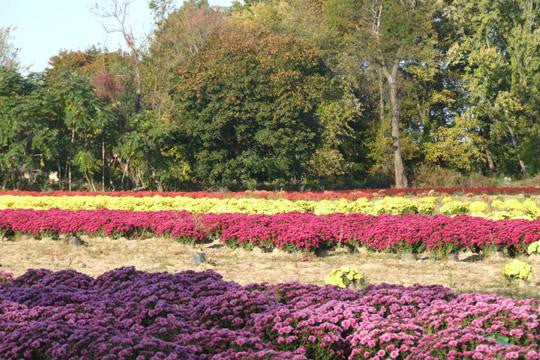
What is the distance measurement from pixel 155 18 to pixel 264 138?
645 inches

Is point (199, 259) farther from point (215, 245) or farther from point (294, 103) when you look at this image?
point (294, 103)

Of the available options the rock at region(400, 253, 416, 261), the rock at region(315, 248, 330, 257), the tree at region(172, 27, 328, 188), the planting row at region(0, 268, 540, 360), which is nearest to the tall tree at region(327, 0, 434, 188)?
the tree at region(172, 27, 328, 188)

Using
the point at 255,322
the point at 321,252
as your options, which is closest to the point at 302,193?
the point at 321,252

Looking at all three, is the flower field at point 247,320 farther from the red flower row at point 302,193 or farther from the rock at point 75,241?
the red flower row at point 302,193

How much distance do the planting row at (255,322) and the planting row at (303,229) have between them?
15.7 feet

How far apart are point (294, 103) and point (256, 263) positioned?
64.9 feet

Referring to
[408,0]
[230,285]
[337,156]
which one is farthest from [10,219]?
[408,0]

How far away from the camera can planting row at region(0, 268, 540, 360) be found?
17.5 ft

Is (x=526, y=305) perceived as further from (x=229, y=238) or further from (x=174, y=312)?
(x=229, y=238)

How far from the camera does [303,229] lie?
1278cm

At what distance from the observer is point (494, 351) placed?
5223mm

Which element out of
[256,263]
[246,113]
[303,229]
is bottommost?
[256,263]

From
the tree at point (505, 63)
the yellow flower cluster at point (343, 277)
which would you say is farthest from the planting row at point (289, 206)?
the tree at point (505, 63)

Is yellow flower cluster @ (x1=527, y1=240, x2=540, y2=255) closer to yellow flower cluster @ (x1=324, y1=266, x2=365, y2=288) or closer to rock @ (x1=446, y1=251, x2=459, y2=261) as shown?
rock @ (x1=446, y1=251, x2=459, y2=261)
